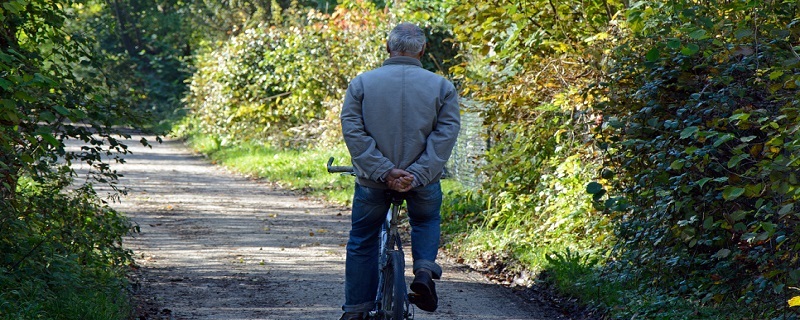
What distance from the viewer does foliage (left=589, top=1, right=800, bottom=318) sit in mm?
5766

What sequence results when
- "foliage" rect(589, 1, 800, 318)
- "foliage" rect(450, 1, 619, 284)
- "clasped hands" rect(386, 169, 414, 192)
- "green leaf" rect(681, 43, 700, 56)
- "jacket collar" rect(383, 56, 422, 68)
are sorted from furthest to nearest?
"foliage" rect(450, 1, 619, 284) → "green leaf" rect(681, 43, 700, 56) → "jacket collar" rect(383, 56, 422, 68) → "foliage" rect(589, 1, 800, 318) → "clasped hands" rect(386, 169, 414, 192)

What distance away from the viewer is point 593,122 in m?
9.21

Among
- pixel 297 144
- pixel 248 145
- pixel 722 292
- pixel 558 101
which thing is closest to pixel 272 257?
pixel 558 101

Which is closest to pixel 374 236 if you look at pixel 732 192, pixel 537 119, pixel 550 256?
pixel 732 192

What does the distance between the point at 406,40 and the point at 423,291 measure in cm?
149

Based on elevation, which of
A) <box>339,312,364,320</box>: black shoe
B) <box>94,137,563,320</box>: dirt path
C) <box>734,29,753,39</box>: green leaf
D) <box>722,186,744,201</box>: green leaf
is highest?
<box>734,29,753,39</box>: green leaf

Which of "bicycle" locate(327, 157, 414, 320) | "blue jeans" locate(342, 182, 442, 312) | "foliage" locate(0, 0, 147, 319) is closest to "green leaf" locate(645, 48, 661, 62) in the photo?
"blue jeans" locate(342, 182, 442, 312)

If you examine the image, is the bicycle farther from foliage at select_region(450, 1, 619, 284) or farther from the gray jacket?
foliage at select_region(450, 1, 619, 284)

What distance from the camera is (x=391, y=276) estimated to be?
19.1 feet

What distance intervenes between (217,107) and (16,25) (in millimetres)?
19156

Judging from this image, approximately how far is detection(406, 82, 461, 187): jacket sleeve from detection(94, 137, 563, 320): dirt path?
1871 millimetres

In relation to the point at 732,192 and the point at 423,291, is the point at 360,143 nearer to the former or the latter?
the point at 423,291

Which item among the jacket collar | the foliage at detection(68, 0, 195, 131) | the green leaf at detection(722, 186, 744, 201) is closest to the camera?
the green leaf at detection(722, 186, 744, 201)

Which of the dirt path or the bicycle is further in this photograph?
the dirt path
